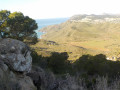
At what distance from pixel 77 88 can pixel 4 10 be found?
1189 cm

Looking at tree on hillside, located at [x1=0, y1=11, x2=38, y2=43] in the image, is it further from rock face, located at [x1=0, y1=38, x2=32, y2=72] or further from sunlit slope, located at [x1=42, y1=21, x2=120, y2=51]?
sunlit slope, located at [x1=42, y1=21, x2=120, y2=51]

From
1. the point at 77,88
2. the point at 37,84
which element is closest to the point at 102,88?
the point at 77,88

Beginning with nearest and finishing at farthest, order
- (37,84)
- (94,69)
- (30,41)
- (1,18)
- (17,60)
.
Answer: (17,60), (37,84), (94,69), (1,18), (30,41)

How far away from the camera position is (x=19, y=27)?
39.6ft

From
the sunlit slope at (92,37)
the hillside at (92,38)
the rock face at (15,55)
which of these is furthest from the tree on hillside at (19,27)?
the sunlit slope at (92,37)

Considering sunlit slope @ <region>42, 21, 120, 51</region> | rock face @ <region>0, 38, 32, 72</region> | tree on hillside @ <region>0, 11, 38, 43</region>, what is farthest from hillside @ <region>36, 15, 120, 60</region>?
rock face @ <region>0, 38, 32, 72</region>

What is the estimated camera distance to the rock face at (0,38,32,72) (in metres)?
4.73

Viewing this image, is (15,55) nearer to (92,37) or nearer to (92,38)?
(92,38)

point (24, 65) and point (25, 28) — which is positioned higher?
point (25, 28)

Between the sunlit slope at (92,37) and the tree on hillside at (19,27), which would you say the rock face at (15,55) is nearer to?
the tree on hillside at (19,27)

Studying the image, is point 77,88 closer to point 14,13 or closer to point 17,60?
point 17,60

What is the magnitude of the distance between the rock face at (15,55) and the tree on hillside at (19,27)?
6.57m

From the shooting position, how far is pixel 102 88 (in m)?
3.25

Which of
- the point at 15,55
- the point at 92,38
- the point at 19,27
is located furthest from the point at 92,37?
the point at 15,55
